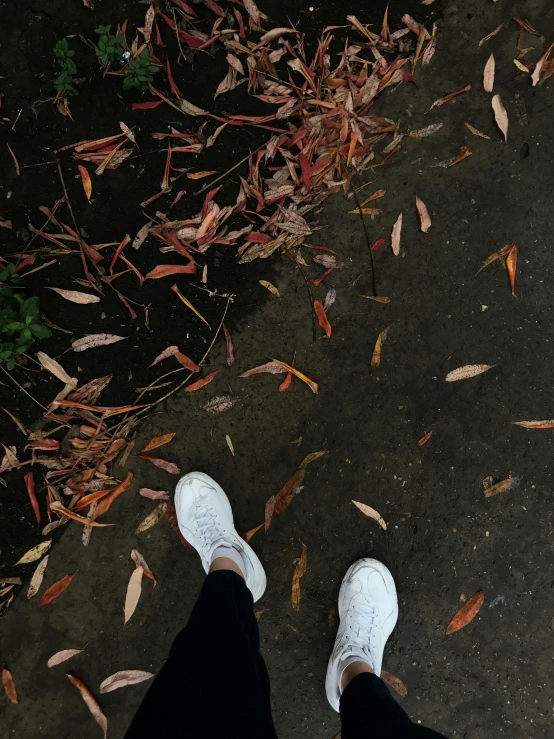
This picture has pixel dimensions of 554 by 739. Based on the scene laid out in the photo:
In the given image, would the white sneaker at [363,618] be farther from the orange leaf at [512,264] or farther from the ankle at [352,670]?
the orange leaf at [512,264]

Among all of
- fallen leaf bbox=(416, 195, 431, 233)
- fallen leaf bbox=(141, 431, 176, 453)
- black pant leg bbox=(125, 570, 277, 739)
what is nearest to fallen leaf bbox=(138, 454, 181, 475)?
fallen leaf bbox=(141, 431, 176, 453)

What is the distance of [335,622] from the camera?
85.3 inches

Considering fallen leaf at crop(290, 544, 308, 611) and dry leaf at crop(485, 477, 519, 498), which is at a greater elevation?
fallen leaf at crop(290, 544, 308, 611)

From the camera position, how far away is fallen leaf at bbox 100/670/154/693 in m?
2.12

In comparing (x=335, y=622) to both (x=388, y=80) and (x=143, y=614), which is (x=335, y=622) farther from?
(x=388, y=80)

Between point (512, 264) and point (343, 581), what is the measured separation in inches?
63.8

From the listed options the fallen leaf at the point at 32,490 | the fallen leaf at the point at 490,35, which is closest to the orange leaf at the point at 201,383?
the fallen leaf at the point at 32,490

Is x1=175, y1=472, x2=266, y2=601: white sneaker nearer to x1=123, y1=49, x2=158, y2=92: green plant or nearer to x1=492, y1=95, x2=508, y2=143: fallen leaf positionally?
x1=123, y1=49, x2=158, y2=92: green plant

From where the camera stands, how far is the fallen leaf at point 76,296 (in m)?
2.08

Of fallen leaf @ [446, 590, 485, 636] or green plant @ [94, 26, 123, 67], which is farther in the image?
fallen leaf @ [446, 590, 485, 636]

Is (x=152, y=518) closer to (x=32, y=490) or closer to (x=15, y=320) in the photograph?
(x=32, y=490)

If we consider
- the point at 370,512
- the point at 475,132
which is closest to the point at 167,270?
the point at 370,512

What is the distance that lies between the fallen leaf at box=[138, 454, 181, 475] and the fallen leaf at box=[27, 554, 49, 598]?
623 millimetres

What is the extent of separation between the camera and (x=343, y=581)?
Result: 2.12 metres
